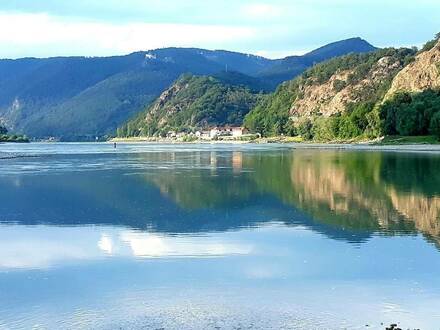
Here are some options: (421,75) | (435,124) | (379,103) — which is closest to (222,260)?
(435,124)

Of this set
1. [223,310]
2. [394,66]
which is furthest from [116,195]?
[394,66]

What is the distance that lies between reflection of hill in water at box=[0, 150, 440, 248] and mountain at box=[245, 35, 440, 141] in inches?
2741

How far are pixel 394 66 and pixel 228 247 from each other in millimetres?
175971

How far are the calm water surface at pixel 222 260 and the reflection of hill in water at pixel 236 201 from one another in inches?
3.9

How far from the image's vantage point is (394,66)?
186000 mm

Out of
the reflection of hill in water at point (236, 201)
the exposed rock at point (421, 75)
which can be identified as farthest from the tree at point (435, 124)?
the reflection of hill in water at point (236, 201)

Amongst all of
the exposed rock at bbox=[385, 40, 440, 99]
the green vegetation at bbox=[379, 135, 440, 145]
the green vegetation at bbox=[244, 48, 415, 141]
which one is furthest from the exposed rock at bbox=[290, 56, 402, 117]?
the green vegetation at bbox=[379, 135, 440, 145]

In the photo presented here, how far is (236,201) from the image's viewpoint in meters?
30.5

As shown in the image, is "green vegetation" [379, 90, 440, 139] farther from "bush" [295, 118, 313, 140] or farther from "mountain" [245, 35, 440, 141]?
"bush" [295, 118, 313, 140]

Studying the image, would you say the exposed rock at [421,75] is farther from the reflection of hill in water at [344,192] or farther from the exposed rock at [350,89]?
the reflection of hill in water at [344,192]

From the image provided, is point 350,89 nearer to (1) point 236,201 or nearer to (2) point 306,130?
(2) point 306,130

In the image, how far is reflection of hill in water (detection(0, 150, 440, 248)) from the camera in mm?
23516

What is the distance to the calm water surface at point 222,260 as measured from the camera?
40.9 feet

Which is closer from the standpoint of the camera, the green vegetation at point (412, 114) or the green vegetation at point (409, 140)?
the green vegetation at point (409, 140)
